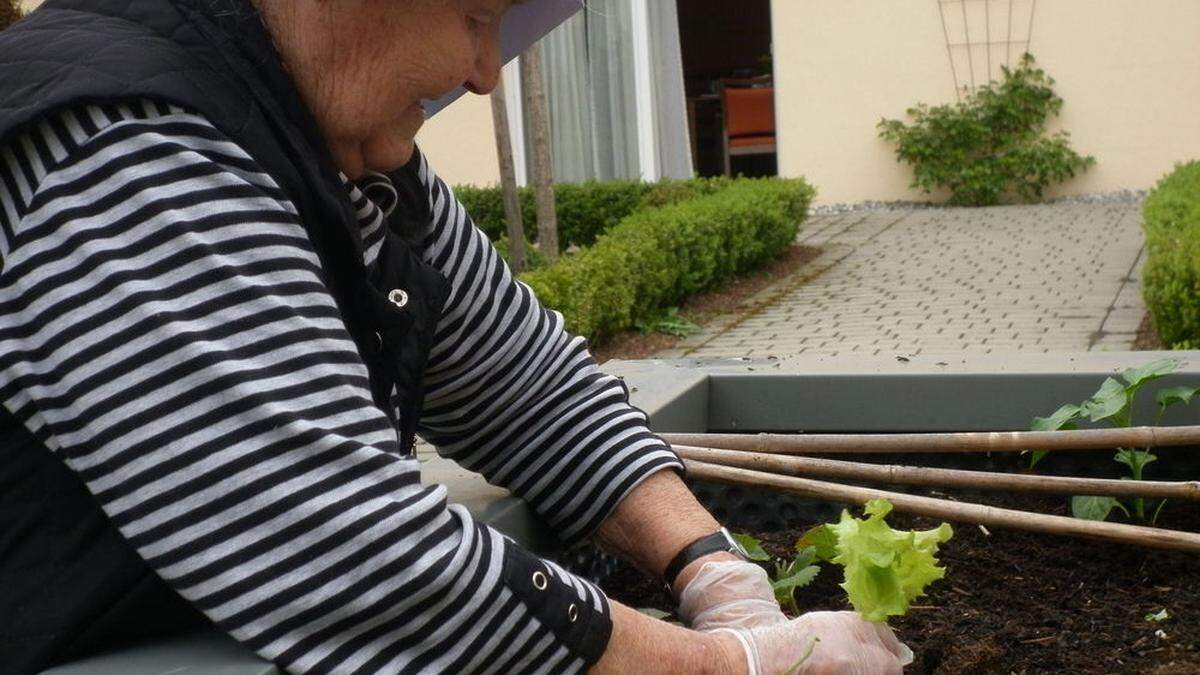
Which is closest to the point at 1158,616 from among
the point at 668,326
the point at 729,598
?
the point at 729,598

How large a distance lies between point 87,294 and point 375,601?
370mm

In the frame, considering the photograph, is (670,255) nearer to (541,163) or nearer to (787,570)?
(541,163)

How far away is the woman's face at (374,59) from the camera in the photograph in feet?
5.08

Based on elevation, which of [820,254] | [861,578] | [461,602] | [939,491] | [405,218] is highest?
[405,218]

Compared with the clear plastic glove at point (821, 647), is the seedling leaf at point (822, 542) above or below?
below

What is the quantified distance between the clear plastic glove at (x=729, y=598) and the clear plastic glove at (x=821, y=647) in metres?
0.13

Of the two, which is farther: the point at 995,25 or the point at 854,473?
the point at 995,25

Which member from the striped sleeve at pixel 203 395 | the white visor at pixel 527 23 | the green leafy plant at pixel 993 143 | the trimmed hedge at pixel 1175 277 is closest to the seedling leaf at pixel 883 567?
the striped sleeve at pixel 203 395

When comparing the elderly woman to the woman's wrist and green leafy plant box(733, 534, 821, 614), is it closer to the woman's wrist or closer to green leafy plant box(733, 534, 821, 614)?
the woman's wrist

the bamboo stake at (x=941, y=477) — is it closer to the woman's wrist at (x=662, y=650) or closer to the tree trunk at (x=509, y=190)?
the woman's wrist at (x=662, y=650)

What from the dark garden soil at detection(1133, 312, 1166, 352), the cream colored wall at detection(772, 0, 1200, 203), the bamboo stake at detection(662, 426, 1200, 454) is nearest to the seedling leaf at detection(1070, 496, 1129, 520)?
the bamboo stake at detection(662, 426, 1200, 454)

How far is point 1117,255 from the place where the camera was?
32.0 feet

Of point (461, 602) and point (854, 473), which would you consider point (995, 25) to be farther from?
point (461, 602)

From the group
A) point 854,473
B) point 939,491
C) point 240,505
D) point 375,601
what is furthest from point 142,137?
point 939,491
